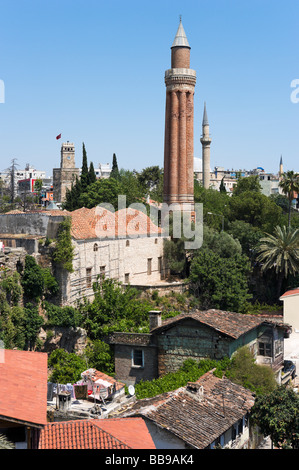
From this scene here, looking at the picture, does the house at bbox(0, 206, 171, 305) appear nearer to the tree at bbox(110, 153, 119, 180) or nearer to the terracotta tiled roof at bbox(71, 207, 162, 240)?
the terracotta tiled roof at bbox(71, 207, 162, 240)

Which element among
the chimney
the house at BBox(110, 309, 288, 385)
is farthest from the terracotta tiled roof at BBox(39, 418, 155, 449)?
the chimney

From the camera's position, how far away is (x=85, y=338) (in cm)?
3384

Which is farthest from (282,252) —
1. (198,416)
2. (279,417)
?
(198,416)

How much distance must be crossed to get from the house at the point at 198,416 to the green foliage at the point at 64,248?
13232 millimetres

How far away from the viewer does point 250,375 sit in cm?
2516

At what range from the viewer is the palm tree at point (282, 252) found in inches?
1852

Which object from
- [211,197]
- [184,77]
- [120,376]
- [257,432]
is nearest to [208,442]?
[257,432]

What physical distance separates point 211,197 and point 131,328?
34.3 metres

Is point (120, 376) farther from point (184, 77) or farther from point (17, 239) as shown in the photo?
point (184, 77)

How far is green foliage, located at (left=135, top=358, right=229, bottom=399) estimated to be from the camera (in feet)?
78.3

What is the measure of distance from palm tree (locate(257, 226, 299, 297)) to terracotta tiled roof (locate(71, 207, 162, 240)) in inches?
344

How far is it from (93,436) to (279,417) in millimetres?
6983

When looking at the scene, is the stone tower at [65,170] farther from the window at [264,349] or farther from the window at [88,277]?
the window at [264,349]

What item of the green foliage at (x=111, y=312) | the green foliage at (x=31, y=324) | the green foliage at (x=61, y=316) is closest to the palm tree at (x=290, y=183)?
the green foliage at (x=111, y=312)
